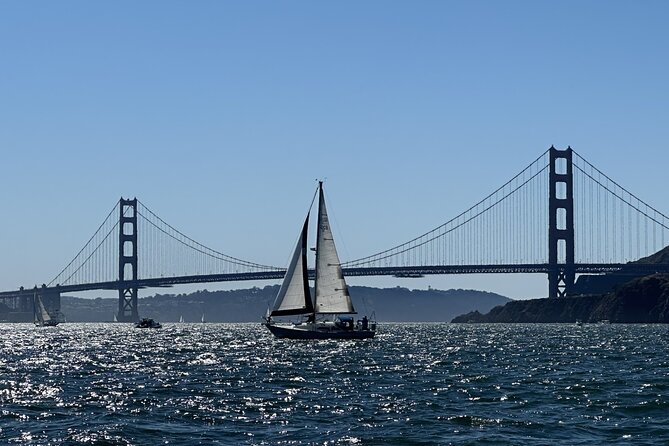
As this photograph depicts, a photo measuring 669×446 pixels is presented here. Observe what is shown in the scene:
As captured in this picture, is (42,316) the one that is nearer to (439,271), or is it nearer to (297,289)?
(439,271)

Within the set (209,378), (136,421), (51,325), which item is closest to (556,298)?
(51,325)

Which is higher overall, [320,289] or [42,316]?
[320,289]

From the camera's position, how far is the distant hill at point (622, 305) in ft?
527

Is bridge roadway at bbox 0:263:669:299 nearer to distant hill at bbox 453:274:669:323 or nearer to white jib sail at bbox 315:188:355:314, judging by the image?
distant hill at bbox 453:274:669:323

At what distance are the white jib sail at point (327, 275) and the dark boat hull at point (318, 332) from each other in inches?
49.9

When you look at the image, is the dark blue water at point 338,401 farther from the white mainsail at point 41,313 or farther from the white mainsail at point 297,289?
the white mainsail at point 41,313

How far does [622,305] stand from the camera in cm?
16450

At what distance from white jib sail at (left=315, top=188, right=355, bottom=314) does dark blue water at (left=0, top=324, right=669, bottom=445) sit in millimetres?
23431

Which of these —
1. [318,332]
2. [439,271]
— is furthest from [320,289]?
[439,271]

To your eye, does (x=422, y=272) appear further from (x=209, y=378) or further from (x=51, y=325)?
(x=209, y=378)

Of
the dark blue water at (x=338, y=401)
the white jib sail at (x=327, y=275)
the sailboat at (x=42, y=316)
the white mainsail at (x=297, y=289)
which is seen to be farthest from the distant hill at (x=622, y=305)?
the dark blue water at (x=338, y=401)

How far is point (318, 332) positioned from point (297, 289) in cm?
318

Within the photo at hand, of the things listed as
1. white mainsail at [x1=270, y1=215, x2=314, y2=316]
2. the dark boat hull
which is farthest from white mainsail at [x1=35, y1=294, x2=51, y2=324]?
white mainsail at [x1=270, y1=215, x2=314, y2=316]

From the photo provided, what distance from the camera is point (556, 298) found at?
545ft
